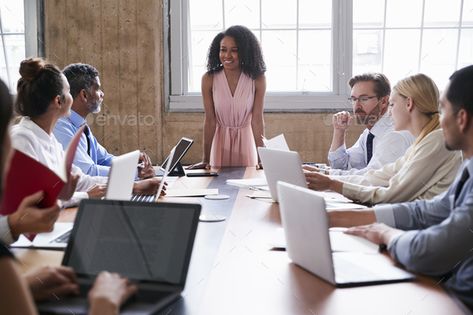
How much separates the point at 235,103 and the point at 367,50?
4.95 feet

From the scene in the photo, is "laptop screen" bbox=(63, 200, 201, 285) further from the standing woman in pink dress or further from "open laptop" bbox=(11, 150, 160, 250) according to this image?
the standing woman in pink dress

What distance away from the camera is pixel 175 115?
16.8ft

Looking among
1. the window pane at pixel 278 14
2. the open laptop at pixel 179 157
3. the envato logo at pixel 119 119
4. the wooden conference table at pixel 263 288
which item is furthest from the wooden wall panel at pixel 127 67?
the wooden conference table at pixel 263 288

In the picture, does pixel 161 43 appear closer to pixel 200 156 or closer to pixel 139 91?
pixel 139 91

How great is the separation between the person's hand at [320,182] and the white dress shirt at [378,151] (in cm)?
42

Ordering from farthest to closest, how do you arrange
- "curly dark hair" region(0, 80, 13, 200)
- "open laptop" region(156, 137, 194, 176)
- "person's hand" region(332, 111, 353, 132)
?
"person's hand" region(332, 111, 353, 132)
"open laptop" region(156, 137, 194, 176)
"curly dark hair" region(0, 80, 13, 200)

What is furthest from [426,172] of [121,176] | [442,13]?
[442,13]

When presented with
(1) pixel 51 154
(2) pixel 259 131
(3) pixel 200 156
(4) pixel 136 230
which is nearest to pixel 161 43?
(3) pixel 200 156

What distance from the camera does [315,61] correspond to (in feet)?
17.0

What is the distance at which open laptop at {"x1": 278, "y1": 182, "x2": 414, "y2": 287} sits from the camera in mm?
1448

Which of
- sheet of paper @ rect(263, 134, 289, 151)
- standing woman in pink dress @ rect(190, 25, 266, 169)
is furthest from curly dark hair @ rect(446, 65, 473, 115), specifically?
standing woman in pink dress @ rect(190, 25, 266, 169)

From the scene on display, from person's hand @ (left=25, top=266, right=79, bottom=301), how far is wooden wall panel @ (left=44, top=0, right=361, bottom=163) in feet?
12.4

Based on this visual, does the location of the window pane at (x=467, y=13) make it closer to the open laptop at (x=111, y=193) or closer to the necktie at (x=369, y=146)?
the necktie at (x=369, y=146)

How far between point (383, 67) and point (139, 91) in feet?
6.48
